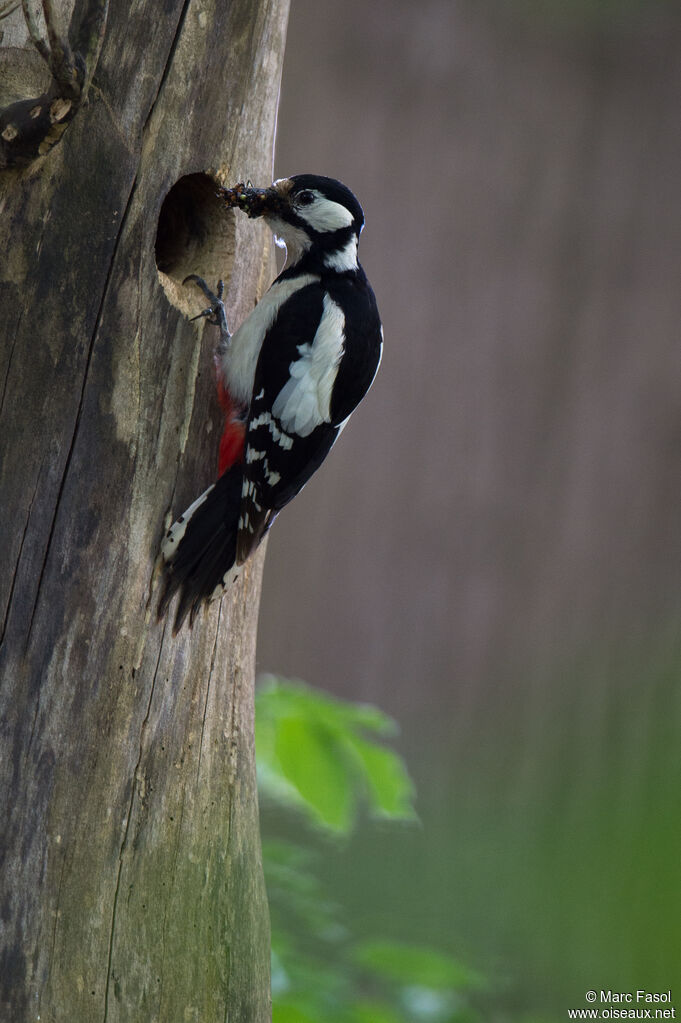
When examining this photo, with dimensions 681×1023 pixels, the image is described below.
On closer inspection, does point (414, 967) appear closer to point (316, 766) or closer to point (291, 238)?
point (316, 766)

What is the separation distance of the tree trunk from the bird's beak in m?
0.06

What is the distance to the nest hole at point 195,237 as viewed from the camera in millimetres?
1768

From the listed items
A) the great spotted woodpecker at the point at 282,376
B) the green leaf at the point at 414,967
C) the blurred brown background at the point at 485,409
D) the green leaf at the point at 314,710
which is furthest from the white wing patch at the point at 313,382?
the blurred brown background at the point at 485,409

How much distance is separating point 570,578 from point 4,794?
6.96 feet

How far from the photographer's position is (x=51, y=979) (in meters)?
1.44

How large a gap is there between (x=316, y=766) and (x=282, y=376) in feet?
2.30

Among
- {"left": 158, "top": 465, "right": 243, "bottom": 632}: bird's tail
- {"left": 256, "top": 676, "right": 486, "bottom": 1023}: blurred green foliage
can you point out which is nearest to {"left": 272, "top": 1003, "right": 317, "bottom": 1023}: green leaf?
{"left": 256, "top": 676, "right": 486, "bottom": 1023}: blurred green foliage

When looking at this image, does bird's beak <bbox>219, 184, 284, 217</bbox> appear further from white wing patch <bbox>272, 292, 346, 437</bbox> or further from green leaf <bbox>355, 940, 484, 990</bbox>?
green leaf <bbox>355, 940, 484, 990</bbox>

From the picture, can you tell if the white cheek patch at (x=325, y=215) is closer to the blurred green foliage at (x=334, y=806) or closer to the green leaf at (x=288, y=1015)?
the blurred green foliage at (x=334, y=806)

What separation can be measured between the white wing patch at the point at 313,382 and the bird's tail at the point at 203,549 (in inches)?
6.4

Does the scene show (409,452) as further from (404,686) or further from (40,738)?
(40,738)

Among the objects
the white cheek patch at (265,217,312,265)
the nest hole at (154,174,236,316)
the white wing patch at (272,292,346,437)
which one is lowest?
the white wing patch at (272,292,346,437)

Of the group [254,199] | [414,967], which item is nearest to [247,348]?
[254,199]

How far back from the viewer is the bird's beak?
1.69 metres
